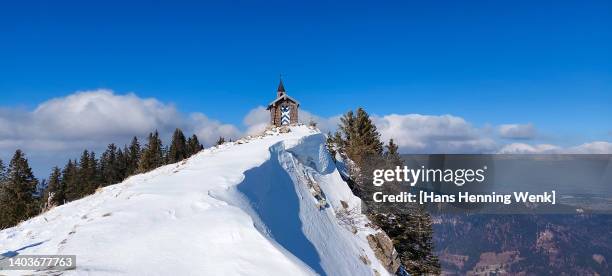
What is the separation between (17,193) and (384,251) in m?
46.3

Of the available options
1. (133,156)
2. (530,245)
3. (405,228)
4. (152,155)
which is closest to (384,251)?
(405,228)

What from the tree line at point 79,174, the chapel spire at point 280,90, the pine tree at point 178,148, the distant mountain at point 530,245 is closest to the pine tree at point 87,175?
the tree line at point 79,174

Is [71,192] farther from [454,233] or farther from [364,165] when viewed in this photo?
[454,233]

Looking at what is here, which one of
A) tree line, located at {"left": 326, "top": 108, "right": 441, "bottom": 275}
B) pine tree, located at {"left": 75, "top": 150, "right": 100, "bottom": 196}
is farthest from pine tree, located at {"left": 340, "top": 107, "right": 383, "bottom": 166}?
pine tree, located at {"left": 75, "top": 150, "right": 100, "bottom": 196}

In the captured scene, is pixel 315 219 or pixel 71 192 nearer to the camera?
pixel 315 219

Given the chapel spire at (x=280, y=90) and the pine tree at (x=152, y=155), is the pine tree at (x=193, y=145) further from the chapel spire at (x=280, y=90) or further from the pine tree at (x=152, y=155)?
the chapel spire at (x=280, y=90)

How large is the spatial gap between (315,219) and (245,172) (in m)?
3.41

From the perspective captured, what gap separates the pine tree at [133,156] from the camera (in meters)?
72.8

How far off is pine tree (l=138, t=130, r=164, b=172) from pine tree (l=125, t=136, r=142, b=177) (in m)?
6.86

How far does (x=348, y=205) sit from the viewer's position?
800 inches

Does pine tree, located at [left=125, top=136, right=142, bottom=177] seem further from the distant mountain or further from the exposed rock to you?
the distant mountain

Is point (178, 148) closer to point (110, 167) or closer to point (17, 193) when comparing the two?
point (110, 167)

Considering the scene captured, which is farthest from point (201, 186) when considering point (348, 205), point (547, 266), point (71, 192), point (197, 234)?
point (547, 266)

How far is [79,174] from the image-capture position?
6397cm
